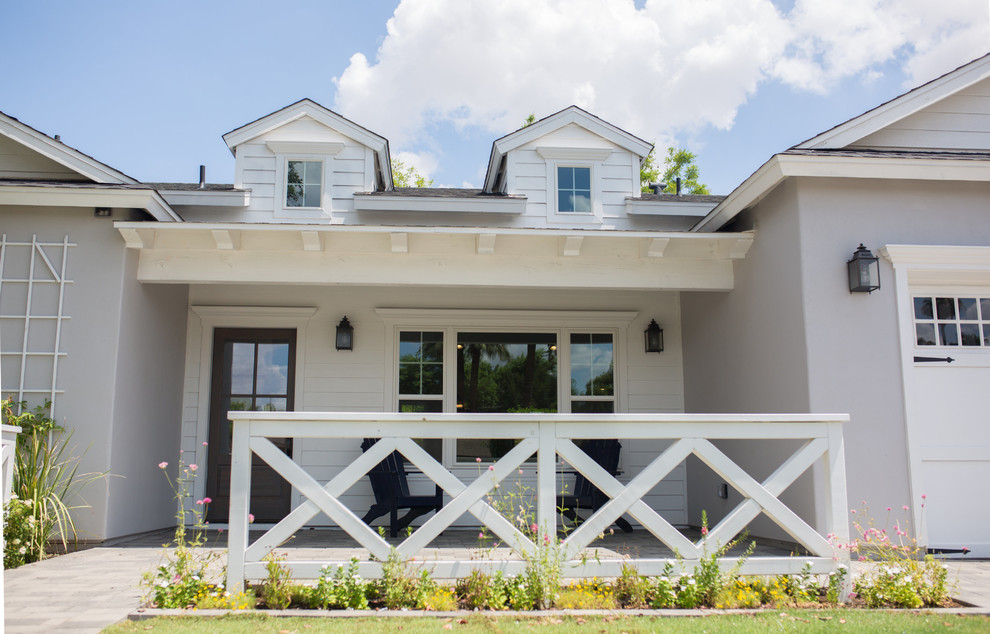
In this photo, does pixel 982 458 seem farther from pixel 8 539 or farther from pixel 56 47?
pixel 56 47

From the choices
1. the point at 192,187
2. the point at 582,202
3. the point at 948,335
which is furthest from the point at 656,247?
the point at 192,187

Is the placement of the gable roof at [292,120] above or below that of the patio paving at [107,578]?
above

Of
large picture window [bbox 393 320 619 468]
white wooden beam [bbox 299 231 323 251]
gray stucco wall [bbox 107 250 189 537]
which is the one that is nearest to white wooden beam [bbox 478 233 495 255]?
white wooden beam [bbox 299 231 323 251]

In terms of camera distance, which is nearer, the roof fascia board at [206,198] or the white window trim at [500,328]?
the white window trim at [500,328]

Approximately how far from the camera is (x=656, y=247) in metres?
6.37

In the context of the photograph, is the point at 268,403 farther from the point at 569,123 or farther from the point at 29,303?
the point at 569,123

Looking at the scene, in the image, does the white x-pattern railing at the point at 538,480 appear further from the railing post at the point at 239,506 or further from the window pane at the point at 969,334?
the window pane at the point at 969,334

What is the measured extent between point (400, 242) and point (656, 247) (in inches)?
91.5

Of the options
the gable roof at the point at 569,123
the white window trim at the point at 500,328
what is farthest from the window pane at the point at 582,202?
the white window trim at the point at 500,328

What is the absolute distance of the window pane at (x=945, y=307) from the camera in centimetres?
565

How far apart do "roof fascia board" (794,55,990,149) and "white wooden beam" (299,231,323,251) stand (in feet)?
14.9

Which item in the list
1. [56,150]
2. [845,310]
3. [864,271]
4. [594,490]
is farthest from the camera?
[594,490]

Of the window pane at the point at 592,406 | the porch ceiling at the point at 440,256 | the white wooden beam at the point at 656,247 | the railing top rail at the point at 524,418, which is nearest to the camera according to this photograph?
the railing top rail at the point at 524,418

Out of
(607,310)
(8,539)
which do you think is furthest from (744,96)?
(8,539)
